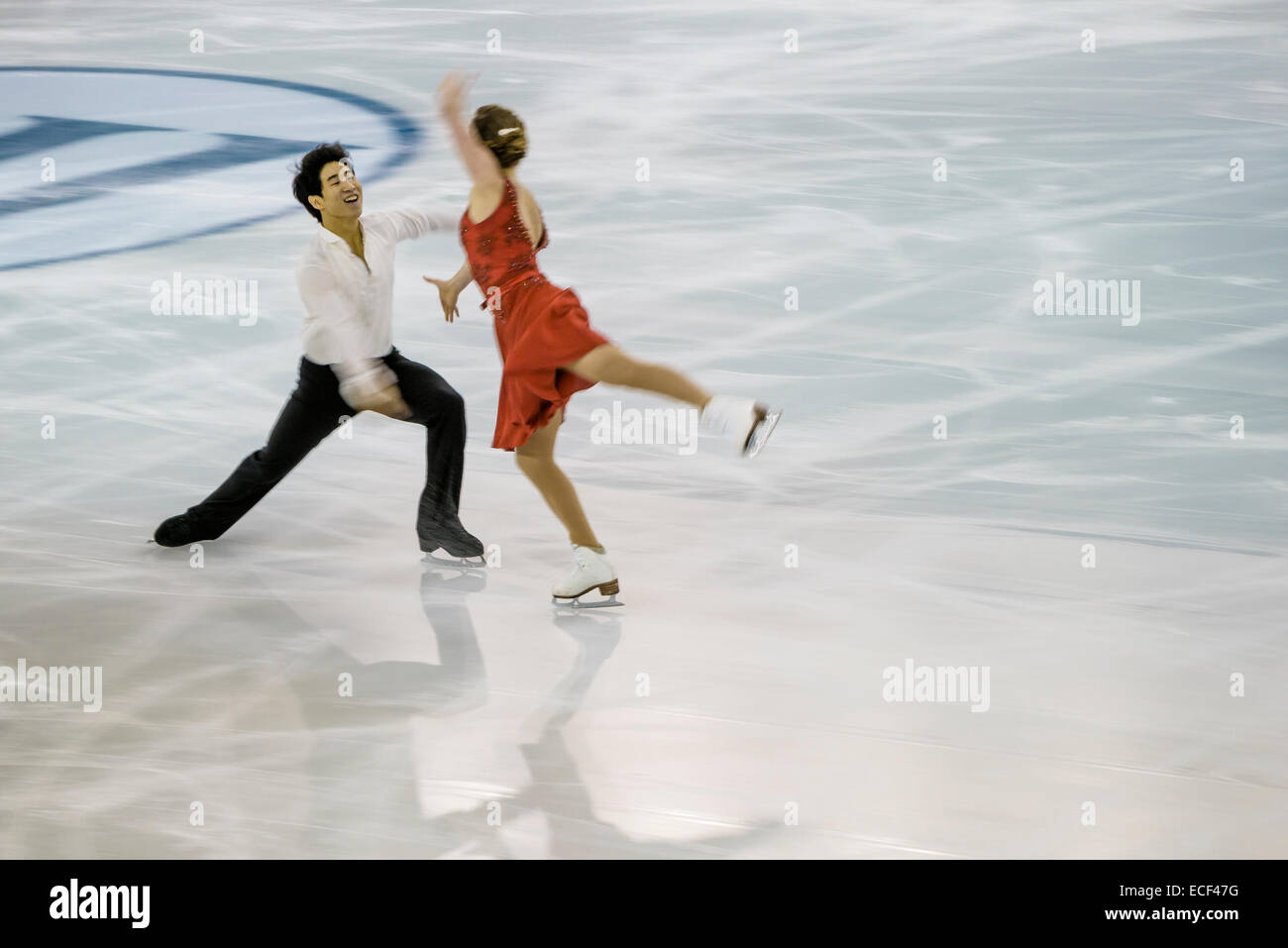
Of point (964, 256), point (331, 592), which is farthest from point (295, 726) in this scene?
point (964, 256)

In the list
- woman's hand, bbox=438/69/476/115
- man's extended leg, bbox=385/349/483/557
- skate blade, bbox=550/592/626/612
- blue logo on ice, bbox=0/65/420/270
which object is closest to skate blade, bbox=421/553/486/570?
man's extended leg, bbox=385/349/483/557

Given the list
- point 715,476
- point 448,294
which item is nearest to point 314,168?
point 448,294

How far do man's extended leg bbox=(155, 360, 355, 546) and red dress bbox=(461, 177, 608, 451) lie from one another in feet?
2.43

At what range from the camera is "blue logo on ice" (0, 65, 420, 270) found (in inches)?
336

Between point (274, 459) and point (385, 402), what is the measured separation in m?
0.65

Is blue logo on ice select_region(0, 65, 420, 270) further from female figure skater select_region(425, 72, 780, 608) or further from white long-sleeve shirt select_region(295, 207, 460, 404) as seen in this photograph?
female figure skater select_region(425, 72, 780, 608)

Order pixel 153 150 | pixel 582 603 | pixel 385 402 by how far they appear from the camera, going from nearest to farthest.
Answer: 1. pixel 385 402
2. pixel 582 603
3. pixel 153 150

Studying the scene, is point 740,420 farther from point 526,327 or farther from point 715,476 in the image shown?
point 715,476

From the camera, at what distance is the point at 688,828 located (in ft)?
10.7

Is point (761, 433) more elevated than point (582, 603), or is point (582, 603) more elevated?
point (761, 433)

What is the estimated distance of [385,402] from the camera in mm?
4441

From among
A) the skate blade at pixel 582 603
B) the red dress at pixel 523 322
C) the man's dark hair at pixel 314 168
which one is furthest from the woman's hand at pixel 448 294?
the skate blade at pixel 582 603

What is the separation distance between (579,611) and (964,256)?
3980 mm

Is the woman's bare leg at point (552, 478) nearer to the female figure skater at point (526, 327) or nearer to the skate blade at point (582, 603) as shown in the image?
the female figure skater at point (526, 327)
